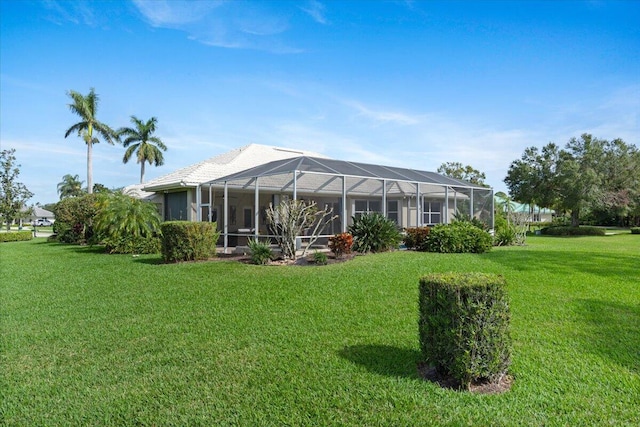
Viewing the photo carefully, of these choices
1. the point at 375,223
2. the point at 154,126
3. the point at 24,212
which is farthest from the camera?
the point at 154,126

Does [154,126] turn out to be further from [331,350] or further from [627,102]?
[331,350]

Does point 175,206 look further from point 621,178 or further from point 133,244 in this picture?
point 621,178

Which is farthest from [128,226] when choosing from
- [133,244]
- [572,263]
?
[572,263]

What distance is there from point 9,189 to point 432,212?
31519 millimetres

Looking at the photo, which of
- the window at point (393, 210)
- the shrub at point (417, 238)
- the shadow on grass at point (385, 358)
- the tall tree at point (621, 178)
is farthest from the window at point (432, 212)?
the shadow on grass at point (385, 358)

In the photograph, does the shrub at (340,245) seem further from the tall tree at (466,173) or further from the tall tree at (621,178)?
the tall tree at (466,173)

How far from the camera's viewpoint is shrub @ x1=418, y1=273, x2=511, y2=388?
3.60 m

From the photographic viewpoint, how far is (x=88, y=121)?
35188 mm

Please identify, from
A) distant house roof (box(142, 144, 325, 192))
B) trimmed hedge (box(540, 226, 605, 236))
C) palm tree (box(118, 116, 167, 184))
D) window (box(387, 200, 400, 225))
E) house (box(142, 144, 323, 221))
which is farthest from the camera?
palm tree (box(118, 116, 167, 184))

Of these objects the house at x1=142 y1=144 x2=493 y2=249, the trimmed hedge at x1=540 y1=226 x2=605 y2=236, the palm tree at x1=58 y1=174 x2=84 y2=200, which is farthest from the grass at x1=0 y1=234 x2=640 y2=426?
the palm tree at x1=58 y1=174 x2=84 y2=200

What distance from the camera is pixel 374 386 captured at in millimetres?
3746

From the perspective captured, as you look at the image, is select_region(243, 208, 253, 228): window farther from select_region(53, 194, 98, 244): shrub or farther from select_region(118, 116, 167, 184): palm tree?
select_region(118, 116, 167, 184): palm tree

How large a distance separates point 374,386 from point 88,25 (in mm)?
12787

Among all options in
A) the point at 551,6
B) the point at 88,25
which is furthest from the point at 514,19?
the point at 88,25
